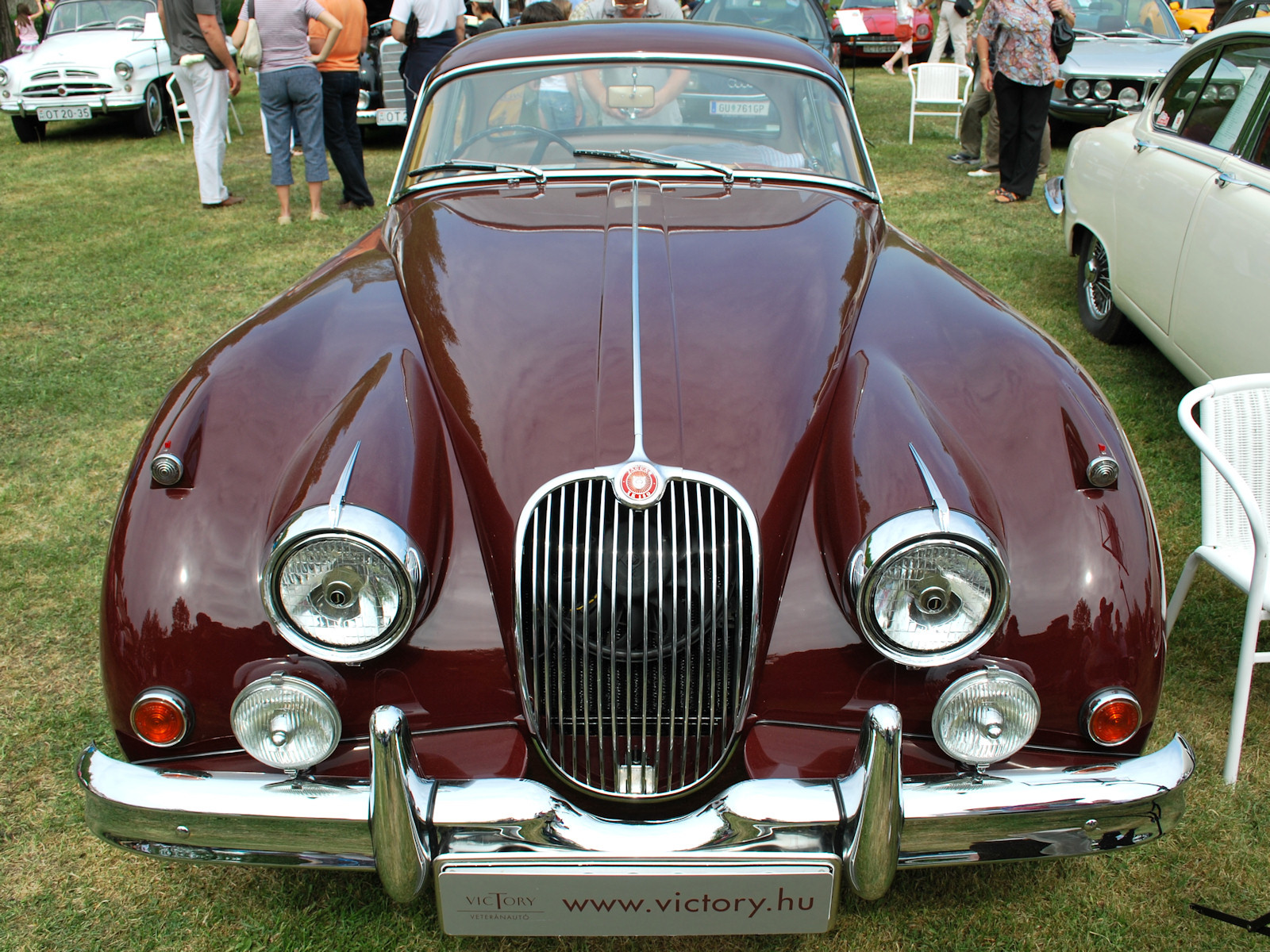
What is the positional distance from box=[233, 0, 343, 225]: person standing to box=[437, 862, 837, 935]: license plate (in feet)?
24.0

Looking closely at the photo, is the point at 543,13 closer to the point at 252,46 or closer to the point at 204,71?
the point at 252,46

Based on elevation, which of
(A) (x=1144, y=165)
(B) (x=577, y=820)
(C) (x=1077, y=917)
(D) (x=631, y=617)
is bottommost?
(C) (x=1077, y=917)

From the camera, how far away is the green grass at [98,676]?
236cm

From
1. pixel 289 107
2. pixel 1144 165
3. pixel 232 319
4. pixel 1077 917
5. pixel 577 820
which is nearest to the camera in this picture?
pixel 577 820

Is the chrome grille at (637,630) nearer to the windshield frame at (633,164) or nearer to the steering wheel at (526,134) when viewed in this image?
the windshield frame at (633,164)

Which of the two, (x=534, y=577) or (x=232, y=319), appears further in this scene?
(x=232, y=319)

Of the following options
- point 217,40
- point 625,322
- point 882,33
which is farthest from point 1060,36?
point 882,33

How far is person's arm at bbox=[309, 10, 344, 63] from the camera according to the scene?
25.3 feet

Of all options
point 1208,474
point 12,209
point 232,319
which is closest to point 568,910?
point 1208,474

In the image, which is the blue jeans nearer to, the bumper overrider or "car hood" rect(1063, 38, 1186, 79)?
the bumper overrider

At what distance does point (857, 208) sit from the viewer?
321 centimetres

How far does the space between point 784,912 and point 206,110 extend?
849cm

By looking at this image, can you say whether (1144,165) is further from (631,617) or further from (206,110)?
(206,110)

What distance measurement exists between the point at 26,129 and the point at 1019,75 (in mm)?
11476
